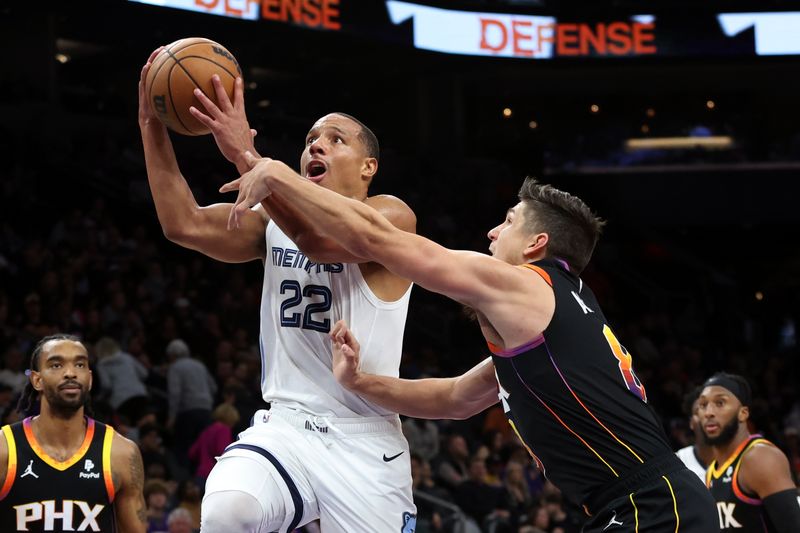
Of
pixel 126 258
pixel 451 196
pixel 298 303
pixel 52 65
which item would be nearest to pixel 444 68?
pixel 451 196

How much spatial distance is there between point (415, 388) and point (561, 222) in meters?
1.09

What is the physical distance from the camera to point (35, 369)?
5961mm

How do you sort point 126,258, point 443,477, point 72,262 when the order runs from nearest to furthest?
point 443,477, point 72,262, point 126,258

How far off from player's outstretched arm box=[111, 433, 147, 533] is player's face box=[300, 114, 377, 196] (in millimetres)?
1912

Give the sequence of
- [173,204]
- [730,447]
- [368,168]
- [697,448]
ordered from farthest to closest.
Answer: [697,448]
[730,447]
[368,168]
[173,204]

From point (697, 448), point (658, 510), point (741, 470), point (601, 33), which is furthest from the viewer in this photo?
point (601, 33)

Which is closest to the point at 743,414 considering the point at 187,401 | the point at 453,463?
the point at 453,463

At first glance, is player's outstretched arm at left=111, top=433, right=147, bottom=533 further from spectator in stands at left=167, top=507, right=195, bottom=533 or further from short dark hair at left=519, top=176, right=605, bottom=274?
short dark hair at left=519, top=176, right=605, bottom=274

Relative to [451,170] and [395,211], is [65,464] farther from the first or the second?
[451,170]

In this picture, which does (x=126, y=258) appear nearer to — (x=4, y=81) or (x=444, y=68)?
(x=4, y=81)

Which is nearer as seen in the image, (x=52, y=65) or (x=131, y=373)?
(x=131, y=373)

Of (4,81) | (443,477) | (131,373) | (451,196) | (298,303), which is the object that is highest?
(4,81)

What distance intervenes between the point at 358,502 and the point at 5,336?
6.97 metres

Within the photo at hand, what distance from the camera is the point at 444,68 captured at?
22.3m
